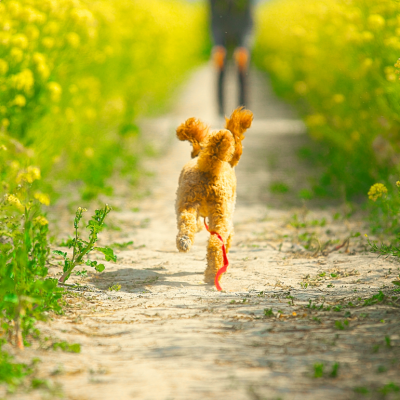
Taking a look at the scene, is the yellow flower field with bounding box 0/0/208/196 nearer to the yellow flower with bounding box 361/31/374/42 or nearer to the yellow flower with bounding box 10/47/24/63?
the yellow flower with bounding box 10/47/24/63

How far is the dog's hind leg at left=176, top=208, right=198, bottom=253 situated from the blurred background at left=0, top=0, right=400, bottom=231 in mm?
841

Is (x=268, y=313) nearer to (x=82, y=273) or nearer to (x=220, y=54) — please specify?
(x=82, y=273)

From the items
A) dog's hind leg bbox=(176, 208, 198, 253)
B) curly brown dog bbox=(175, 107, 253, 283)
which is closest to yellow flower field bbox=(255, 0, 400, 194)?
curly brown dog bbox=(175, 107, 253, 283)

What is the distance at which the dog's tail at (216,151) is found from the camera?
346 centimetres

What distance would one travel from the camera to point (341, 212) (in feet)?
19.0

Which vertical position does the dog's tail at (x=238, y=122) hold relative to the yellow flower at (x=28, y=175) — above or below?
above

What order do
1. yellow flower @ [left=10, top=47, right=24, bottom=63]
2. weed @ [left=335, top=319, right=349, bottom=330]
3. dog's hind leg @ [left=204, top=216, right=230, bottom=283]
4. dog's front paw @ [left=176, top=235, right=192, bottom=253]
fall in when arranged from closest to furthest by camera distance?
weed @ [left=335, top=319, right=349, bottom=330], dog's front paw @ [left=176, top=235, right=192, bottom=253], dog's hind leg @ [left=204, top=216, right=230, bottom=283], yellow flower @ [left=10, top=47, right=24, bottom=63]

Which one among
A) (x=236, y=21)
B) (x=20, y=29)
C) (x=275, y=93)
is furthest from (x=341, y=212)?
(x=275, y=93)

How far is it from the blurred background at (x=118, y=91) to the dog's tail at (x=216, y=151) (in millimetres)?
1011

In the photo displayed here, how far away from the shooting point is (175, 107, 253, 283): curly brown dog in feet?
11.5

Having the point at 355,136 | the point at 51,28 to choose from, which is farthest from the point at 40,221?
the point at 355,136

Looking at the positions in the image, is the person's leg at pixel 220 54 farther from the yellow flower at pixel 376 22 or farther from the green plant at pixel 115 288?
the green plant at pixel 115 288

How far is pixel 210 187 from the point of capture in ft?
11.9

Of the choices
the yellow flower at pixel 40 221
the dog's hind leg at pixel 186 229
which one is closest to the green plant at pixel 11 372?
the yellow flower at pixel 40 221
